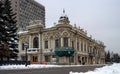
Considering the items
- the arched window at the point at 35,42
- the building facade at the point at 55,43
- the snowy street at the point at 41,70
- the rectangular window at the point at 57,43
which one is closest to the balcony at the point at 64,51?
the building facade at the point at 55,43

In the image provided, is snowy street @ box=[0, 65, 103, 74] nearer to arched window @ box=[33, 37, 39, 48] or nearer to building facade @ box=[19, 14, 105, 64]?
building facade @ box=[19, 14, 105, 64]

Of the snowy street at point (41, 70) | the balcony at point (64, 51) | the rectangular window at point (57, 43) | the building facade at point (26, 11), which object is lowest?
the snowy street at point (41, 70)

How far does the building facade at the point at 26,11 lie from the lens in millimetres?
126188

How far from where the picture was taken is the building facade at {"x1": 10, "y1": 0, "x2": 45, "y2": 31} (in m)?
126

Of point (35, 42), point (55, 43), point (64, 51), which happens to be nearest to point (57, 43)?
point (55, 43)

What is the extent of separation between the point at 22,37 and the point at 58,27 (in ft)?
46.9

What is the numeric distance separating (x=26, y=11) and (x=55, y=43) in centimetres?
7568

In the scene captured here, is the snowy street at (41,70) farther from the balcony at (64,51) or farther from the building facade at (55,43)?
the building facade at (55,43)

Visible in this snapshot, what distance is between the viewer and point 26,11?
450 feet

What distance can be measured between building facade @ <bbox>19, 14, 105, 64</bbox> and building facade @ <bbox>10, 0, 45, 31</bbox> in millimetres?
49855

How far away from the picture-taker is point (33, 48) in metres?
68.9

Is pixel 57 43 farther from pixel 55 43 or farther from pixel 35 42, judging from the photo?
pixel 35 42

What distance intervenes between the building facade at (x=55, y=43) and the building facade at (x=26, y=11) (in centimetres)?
4985

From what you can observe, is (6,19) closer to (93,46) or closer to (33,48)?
(33,48)
